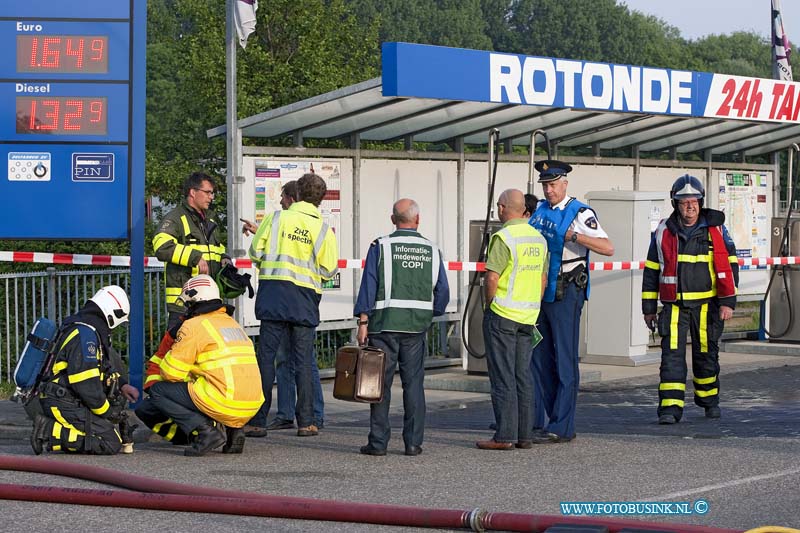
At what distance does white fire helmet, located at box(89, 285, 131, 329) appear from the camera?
991 cm

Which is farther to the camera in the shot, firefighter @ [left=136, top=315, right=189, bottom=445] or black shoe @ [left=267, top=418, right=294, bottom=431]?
black shoe @ [left=267, top=418, right=294, bottom=431]

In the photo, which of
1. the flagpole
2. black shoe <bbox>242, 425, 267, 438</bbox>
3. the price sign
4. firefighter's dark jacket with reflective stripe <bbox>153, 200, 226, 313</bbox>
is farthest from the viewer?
the flagpole

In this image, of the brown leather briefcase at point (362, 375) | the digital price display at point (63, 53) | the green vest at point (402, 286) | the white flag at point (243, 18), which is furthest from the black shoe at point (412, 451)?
the white flag at point (243, 18)

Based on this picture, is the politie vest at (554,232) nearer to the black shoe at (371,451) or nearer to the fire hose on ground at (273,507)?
the black shoe at (371,451)

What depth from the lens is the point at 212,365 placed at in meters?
9.68

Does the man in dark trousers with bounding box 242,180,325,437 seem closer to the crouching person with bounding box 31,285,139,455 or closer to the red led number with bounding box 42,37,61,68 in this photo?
the crouching person with bounding box 31,285,139,455

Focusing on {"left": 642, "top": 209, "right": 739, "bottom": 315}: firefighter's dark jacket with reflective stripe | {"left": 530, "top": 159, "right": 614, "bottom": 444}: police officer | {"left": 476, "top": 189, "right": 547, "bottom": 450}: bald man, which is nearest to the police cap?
{"left": 530, "top": 159, "right": 614, "bottom": 444}: police officer

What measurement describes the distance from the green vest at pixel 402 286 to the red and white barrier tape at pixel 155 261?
313 centimetres

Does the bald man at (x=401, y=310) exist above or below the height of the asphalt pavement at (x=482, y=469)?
above

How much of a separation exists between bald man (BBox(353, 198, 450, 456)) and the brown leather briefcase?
0.26 feet

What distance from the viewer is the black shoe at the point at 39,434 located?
31.6 ft

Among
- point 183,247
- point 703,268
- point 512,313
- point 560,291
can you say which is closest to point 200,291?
point 183,247

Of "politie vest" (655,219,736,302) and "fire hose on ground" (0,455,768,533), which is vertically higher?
"politie vest" (655,219,736,302)

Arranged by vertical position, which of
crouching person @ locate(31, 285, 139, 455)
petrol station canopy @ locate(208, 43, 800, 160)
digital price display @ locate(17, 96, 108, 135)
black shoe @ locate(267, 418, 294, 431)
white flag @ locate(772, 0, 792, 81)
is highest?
white flag @ locate(772, 0, 792, 81)
